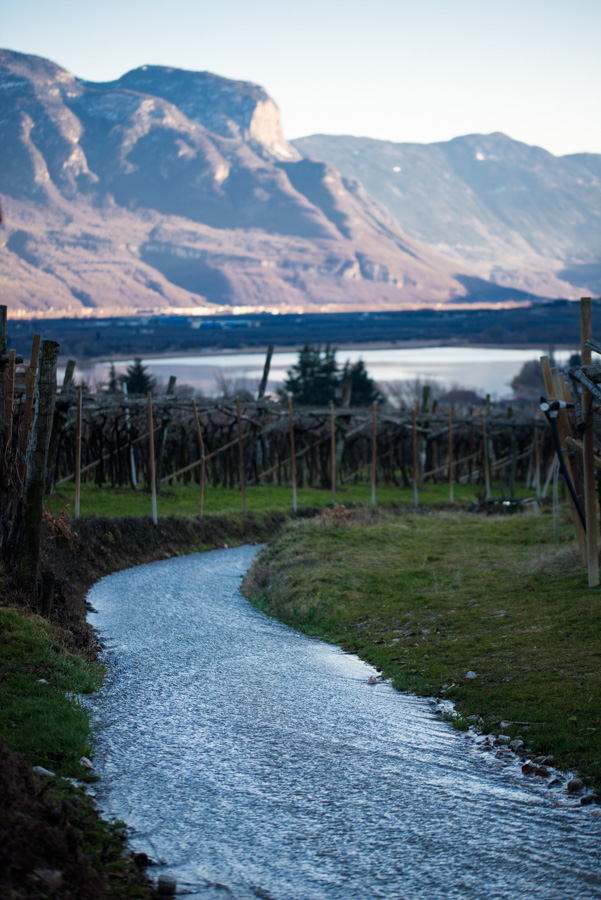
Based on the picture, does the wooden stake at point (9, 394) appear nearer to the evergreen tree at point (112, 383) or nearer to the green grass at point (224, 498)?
the green grass at point (224, 498)

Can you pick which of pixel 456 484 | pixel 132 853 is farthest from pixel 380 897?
pixel 456 484

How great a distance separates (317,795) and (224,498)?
81.9 ft

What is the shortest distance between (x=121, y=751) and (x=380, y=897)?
3438mm

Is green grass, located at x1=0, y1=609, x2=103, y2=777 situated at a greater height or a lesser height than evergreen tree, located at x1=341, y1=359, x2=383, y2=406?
lesser

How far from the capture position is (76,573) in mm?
19891

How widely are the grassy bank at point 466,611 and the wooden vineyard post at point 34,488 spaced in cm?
457

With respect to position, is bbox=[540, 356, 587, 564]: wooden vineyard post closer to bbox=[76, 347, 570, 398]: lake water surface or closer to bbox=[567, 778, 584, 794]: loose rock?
bbox=[567, 778, 584, 794]: loose rock

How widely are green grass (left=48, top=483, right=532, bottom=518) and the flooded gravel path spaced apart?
43.1 feet

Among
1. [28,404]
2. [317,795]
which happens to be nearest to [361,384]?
[28,404]

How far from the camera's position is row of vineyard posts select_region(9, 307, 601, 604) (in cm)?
2697

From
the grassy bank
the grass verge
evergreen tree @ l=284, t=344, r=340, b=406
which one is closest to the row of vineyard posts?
the grassy bank

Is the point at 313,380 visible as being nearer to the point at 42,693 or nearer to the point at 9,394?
the point at 9,394

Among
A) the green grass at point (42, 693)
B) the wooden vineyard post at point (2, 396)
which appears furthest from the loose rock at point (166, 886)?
the wooden vineyard post at point (2, 396)

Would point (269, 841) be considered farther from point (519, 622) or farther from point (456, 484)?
point (456, 484)
